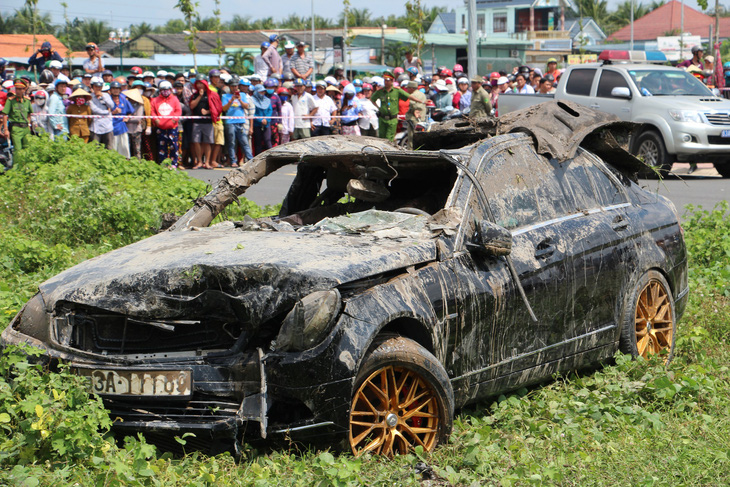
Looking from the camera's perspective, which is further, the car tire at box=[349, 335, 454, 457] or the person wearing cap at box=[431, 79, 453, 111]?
the person wearing cap at box=[431, 79, 453, 111]

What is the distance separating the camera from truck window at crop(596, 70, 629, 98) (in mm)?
18062

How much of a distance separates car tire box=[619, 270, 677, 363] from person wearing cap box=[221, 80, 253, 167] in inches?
535

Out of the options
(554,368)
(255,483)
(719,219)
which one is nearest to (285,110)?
(719,219)

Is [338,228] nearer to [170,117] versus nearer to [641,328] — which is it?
[641,328]

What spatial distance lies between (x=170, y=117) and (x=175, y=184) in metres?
6.49

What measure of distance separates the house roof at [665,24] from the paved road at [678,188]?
85688mm

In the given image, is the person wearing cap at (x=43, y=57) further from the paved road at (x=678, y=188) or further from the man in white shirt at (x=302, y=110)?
the man in white shirt at (x=302, y=110)

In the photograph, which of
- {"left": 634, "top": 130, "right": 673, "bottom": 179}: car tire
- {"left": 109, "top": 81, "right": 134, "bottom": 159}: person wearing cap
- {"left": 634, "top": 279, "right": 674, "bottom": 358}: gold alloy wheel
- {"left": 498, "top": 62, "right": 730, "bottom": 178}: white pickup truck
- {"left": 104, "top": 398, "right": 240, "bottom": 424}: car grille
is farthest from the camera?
{"left": 109, "top": 81, "right": 134, "bottom": 159}: person wearing cap

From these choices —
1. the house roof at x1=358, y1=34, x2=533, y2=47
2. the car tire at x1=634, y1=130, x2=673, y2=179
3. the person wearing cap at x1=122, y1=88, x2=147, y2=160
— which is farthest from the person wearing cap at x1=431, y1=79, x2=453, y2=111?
the house roof at x1=358, y1=34, x2=533, y2=47

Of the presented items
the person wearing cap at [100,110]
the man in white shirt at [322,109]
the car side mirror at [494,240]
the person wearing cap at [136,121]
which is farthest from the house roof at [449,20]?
the car side mirror at [494,240]

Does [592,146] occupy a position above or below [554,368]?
above

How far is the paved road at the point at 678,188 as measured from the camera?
45.7ft

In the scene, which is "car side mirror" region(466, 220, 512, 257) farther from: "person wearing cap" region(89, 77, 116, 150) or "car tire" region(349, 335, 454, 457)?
"person wearing cap" region(89, 77, 116, 150)

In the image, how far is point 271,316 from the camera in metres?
4.28
